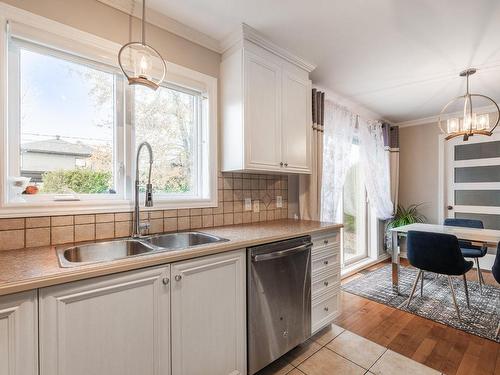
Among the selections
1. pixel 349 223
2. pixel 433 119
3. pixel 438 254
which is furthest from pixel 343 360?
pixel 433 119

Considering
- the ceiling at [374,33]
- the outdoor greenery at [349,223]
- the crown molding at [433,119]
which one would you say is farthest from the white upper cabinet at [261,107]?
the crown molding at [433,119]

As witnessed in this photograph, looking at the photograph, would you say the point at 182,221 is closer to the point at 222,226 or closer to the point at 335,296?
the point at 222,226

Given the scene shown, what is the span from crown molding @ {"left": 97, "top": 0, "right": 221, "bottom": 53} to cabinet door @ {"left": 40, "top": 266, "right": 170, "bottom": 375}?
1.64 m

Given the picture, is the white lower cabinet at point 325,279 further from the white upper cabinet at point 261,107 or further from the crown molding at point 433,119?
the crown molding at point 433,119

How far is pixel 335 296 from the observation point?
2189 mm

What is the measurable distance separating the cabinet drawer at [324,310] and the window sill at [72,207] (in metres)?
1.32

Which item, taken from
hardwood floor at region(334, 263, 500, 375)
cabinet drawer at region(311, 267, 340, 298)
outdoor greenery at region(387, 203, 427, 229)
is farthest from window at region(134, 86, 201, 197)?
outdoor greenery at region(387, 203, 427, 229)

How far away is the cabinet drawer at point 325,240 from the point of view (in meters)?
1.98

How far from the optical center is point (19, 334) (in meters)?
0.85

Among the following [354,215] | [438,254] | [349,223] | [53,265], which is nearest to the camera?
[53,265]

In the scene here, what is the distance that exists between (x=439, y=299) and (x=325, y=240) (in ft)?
5.62

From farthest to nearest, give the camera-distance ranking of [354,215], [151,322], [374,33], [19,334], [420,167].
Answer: [420,167]
[354,215]
[374,33]
[151,322]
[19,334]

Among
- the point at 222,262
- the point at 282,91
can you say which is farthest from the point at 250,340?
the point at 282,91

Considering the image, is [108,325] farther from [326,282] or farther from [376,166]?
[376,166]
